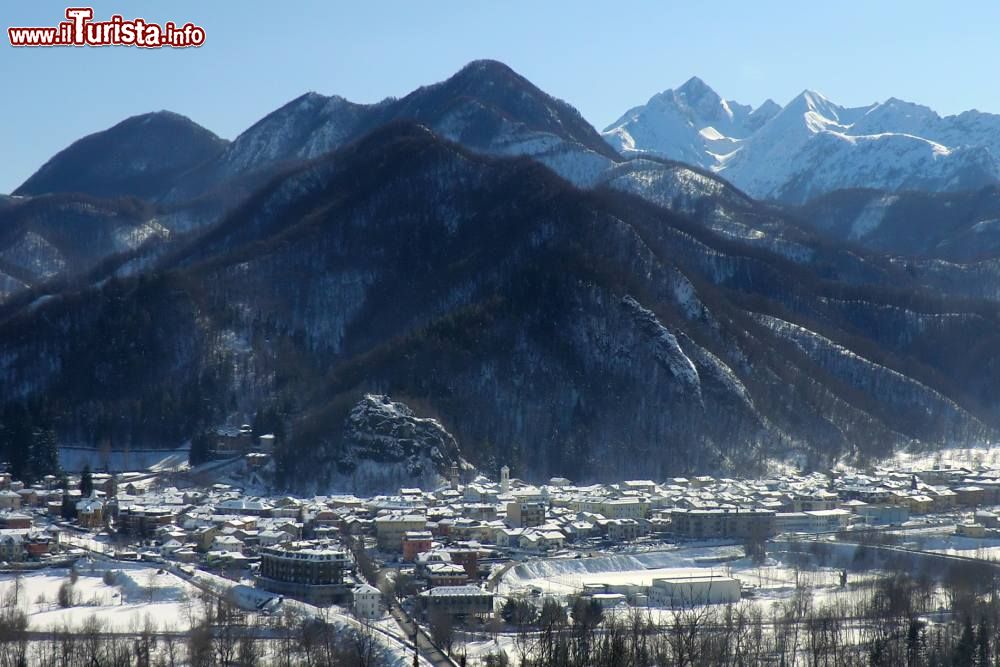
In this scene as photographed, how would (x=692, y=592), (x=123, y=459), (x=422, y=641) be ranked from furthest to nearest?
(x=123, y=459)
(x=692, y=592)
(x=422, y=641)

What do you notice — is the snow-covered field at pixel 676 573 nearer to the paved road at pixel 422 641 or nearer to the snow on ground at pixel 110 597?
the paved road at pixel 422 641

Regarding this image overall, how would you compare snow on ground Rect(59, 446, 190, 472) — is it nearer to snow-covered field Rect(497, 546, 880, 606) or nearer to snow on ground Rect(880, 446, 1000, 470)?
snow-covered field Rect(497, 546, 880, 606)

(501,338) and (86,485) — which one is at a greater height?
(501,338)

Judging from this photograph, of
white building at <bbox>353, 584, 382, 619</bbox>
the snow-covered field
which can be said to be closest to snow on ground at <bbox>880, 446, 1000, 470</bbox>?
the snow-covered field

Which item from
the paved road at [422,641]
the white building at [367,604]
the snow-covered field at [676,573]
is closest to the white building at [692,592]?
the snow-covered field at [676,573]

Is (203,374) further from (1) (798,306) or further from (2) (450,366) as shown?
(1) (798,306)

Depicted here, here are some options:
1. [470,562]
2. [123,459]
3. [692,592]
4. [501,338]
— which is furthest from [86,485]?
[692,592]

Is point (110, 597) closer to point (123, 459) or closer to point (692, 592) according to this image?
point (692, 592)
